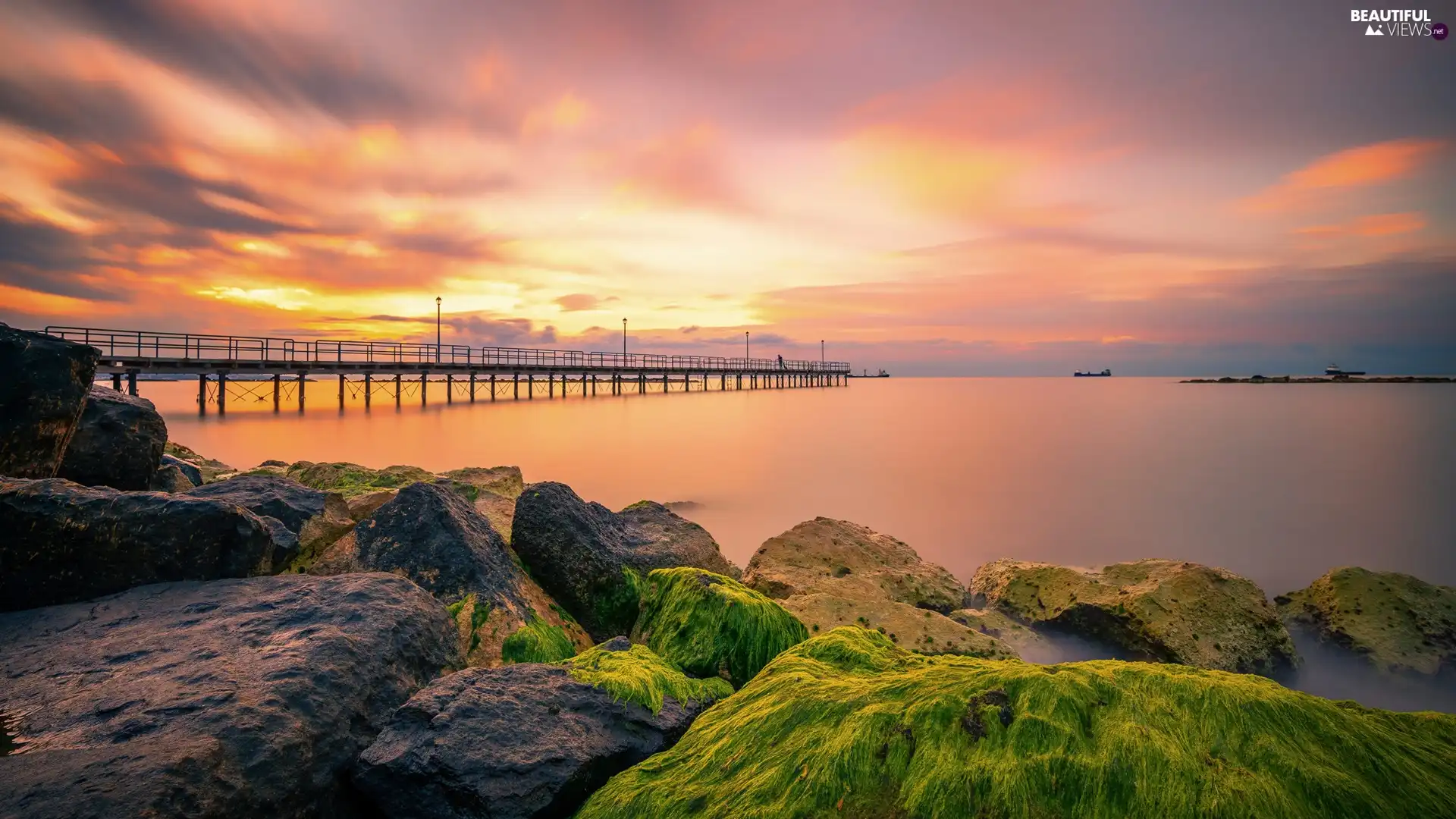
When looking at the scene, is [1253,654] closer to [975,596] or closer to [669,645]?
[975,596]

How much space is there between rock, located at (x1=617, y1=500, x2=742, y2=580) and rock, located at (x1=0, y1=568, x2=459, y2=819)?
2.84 m

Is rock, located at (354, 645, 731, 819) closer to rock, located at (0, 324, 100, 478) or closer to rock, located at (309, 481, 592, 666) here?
rock, located at (309, 481, 592, 666)

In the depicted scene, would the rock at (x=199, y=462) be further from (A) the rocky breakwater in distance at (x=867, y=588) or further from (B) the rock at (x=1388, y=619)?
(B) the rock at (x=1388, y=619)

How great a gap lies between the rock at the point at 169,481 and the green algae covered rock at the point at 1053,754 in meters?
6.20

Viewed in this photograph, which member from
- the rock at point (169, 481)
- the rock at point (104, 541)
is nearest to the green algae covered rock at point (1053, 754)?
the rock at point (104, 541)

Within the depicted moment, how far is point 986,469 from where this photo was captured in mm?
26422

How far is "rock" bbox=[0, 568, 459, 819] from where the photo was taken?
100 inches

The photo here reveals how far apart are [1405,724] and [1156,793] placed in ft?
4.71

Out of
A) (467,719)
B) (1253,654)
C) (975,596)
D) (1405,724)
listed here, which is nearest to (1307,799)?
(1405,724)

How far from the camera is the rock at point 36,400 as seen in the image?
4859 mm

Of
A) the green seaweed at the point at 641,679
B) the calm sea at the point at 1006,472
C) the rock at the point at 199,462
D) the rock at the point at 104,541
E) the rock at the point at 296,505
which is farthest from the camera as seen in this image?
the calm sea at the point at 1006,472

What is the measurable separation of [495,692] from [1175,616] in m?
6.75

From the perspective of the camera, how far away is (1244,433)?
124ft

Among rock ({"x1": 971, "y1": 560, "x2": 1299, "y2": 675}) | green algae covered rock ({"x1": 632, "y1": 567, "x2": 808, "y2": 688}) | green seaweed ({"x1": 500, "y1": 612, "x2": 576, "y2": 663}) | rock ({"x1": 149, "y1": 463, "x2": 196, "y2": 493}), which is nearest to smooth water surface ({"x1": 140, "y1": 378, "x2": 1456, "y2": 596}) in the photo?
rock ({"x1": 971, "y1": 560, "x2": 1299, "y2": 675})
